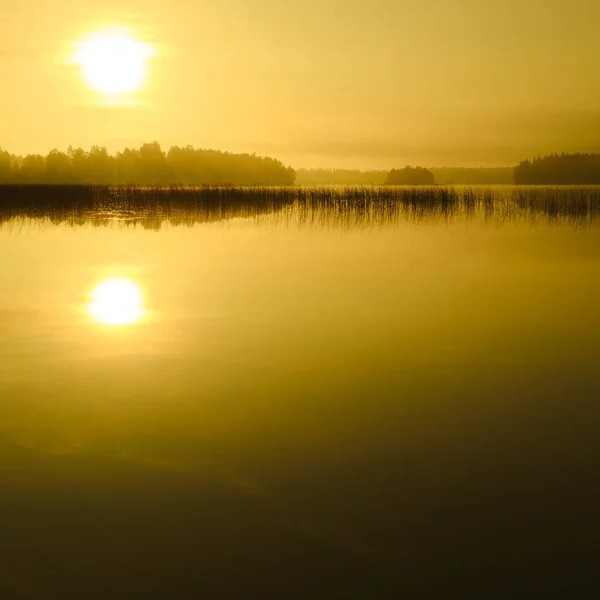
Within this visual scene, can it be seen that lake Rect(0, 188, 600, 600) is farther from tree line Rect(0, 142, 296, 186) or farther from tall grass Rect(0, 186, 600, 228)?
tree line Rect(0, 142, 296, 186)

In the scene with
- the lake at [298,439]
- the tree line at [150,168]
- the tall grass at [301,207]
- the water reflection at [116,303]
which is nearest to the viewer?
the lake at [298,439]

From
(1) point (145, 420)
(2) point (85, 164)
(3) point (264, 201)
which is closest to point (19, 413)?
(1) point (145, 420)

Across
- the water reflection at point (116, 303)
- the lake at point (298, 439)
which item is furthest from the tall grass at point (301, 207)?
the lake at point (298, 439)

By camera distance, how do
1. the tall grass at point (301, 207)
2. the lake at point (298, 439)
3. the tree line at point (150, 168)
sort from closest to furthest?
the lake at point (298, 439) < the tall grass at point (301, 207) < the tree line at point (150, 168)

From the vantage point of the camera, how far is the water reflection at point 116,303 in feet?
24.1

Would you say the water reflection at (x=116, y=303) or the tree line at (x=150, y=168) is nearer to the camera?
the water reflection at (x=116, y=303)

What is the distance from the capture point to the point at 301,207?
82.6ft

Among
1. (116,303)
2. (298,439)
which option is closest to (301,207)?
(116,303)

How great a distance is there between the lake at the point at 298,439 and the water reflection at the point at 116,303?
0.06 metres

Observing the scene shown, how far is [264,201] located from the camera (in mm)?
28375

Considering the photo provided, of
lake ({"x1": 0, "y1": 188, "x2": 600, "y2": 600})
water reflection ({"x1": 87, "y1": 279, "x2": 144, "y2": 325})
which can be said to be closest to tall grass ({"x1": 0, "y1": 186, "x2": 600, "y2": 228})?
water reflection ({"x1": 87, "y1": 279, "x2": 144, "y2": 325})

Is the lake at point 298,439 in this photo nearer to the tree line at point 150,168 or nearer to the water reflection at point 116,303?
the water reflection at point 116,303

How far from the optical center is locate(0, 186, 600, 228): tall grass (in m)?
20.6

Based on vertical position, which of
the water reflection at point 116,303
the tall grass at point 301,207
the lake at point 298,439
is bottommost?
the lake at point 298,439
